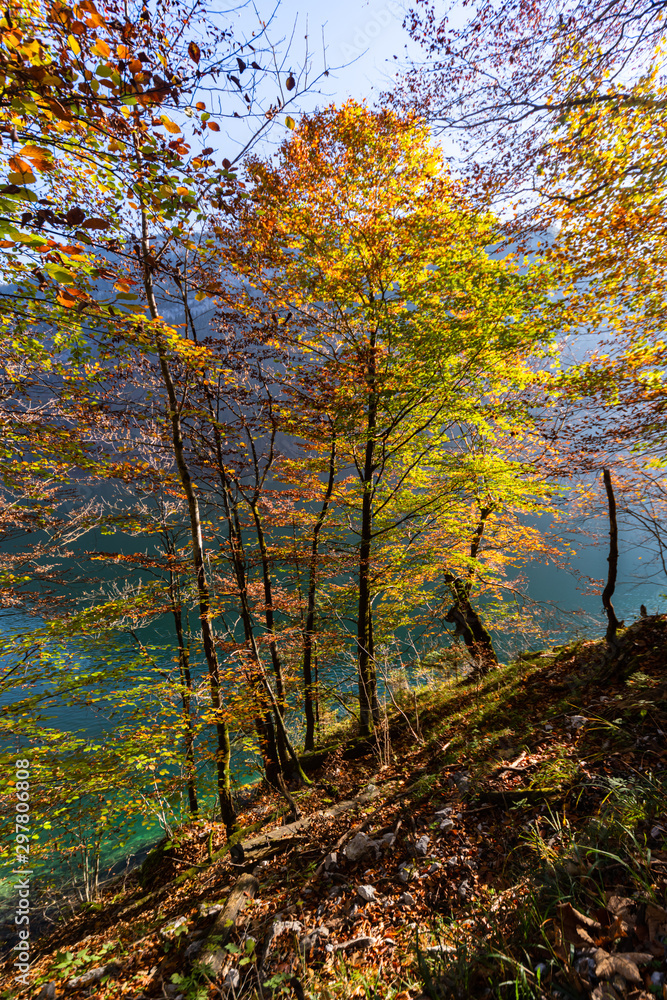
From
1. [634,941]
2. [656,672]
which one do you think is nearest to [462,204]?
[656,672]

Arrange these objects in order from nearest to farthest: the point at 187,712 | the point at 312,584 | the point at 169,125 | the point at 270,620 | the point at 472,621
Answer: the point at 169,125, the point at 187,712, the point at 312,584, the point at 472,621, the point at 270,620

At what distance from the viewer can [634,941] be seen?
1.61 metres

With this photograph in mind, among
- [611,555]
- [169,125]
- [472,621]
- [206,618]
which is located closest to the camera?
[169,125]

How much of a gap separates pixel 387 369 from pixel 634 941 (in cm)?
635

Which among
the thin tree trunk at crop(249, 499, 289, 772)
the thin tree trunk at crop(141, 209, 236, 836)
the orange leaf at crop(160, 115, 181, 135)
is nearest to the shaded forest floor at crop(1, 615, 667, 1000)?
the thin tree trunk at crop(141, 209, 236, 836)

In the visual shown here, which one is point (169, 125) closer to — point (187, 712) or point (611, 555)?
point (611, 555)

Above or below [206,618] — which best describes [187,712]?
below

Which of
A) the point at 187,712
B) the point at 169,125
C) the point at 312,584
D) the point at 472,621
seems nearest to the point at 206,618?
the point at 187,712

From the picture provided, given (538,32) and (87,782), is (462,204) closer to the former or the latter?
(538,32)

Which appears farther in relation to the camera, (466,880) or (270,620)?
(270,620)

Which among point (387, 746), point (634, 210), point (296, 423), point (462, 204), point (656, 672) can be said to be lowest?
point (387, 746)

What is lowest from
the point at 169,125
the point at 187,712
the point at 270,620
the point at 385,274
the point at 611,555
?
the point at 187,712

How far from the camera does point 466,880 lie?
2.88 metres

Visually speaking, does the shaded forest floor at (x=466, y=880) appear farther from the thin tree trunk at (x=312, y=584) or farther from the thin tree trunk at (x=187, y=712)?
the thin tree trunk at (x=312, y=584)
